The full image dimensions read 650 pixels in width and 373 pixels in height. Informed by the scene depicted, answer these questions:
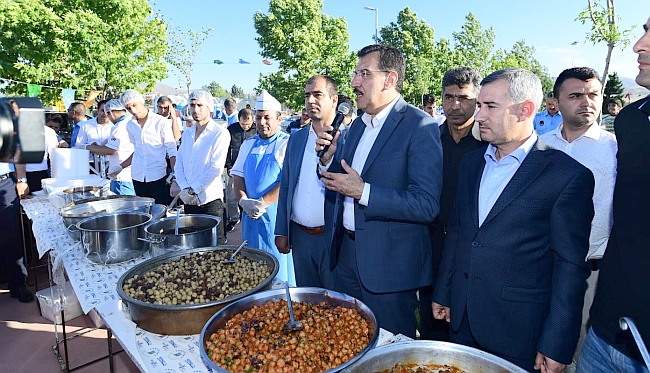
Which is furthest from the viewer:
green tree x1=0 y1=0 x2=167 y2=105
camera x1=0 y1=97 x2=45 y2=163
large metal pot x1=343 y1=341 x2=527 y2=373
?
green tree x1=0 y1=0 x2=167 y2=105

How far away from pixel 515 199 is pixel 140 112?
3.89 meters

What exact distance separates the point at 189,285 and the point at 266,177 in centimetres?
166

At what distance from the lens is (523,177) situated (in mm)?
1551

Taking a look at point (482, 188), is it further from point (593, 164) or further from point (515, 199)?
point (593, 164)

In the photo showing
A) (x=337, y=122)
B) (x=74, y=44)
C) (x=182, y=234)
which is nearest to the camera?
(x=337, y=122)

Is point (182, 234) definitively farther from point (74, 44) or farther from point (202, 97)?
point (74, 44)

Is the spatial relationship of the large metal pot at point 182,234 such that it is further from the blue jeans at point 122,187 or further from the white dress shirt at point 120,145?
the white dress shirt at point 120,145

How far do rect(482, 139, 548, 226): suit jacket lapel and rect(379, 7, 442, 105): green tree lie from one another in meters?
24.5

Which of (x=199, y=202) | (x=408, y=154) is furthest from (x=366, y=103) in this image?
(x=199, y=202)

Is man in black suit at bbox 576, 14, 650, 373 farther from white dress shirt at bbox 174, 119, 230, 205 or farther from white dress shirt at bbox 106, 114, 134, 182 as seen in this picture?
white dress shirt at bbox 106, 114, 134, 182

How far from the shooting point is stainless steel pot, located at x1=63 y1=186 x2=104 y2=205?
3550mm

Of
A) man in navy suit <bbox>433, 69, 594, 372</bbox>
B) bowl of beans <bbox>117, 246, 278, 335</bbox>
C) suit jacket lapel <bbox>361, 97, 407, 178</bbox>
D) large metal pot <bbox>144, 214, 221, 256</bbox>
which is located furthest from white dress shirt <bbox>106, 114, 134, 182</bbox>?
man in navy suit <bbox>433, 69, 594, 372</bbox>

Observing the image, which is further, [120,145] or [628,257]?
[120,145]

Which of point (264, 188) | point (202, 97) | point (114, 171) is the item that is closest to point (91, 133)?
point (114, 171)
